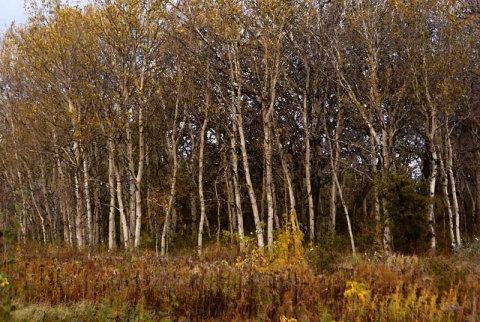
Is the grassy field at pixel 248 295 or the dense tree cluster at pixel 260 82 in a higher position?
the dense tree cluster at pixel 260 82

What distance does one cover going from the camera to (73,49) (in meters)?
20.1

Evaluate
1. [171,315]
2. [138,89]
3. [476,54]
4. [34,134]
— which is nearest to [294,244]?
[171,315]

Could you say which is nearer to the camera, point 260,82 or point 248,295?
point 248,295

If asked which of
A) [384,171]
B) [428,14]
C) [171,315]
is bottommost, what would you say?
[171,315]

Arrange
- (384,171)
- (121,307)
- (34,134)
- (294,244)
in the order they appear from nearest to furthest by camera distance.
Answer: (121,307)
(294,244)
(384,171)
(34,134)

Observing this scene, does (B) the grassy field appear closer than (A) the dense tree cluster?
Yes

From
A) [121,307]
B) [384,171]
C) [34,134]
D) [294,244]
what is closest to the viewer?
[121,307]

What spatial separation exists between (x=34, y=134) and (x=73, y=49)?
17.5 feet

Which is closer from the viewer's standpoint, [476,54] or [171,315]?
[171,315]

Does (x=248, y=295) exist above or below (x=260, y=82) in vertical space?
below

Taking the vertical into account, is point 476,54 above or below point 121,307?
above

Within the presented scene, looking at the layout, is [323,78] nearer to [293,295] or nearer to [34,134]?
[34,134]

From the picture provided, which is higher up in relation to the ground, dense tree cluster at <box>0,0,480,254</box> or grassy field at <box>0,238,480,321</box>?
dense tree cluster at <box>0,0,480,254</box>

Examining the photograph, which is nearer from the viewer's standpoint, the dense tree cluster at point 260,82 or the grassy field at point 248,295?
the grassy field at point 248,295
